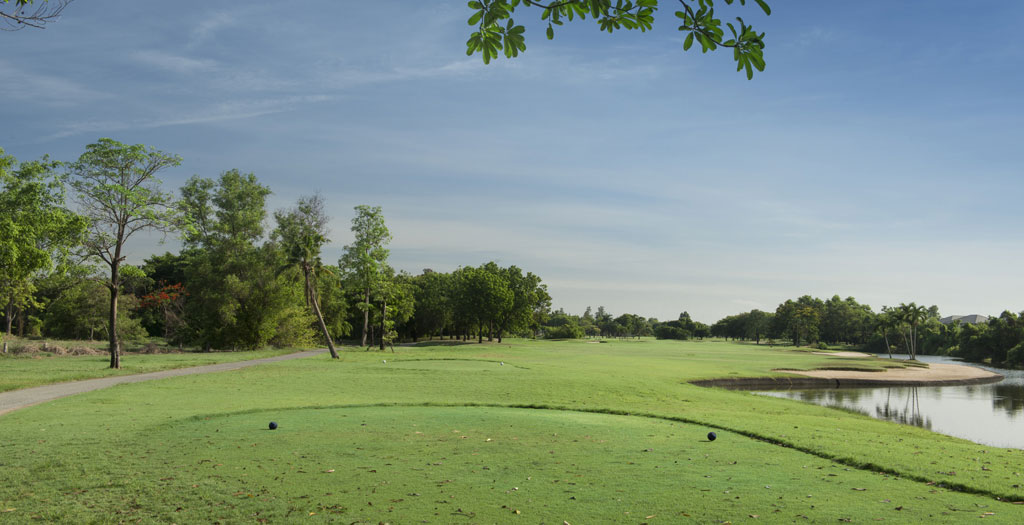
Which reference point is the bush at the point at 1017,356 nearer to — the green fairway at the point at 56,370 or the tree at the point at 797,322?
the tree at the point at 797,322

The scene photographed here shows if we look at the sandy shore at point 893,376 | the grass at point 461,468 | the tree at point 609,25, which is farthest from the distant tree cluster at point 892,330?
the tree at point 609,25

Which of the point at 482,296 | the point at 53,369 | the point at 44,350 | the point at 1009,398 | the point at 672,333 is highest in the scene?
the point at 482,296

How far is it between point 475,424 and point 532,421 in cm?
141

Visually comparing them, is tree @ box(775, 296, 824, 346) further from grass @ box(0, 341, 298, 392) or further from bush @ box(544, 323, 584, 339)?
grass @ box(0, 341, 298, 392)

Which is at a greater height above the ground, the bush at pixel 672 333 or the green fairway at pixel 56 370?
the green fairway at pixel 56 370

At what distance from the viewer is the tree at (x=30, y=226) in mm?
27281

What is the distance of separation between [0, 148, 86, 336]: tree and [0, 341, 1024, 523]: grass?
16.0 m

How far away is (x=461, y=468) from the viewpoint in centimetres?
865

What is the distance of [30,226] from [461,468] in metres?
30.9

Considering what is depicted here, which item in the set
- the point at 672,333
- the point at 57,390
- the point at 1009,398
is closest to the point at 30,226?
the point at 57,390

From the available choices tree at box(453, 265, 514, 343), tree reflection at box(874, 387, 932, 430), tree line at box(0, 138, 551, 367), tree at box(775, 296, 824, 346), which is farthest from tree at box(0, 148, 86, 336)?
tree at box(775, 296, 824, 346)

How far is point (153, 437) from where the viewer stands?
11141 millimetres

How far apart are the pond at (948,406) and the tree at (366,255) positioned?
37.2 meters

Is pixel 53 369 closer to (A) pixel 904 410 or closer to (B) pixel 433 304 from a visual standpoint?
(A) pixel 904 410
